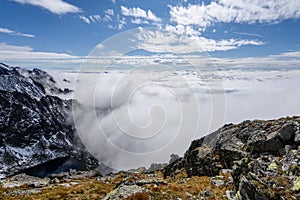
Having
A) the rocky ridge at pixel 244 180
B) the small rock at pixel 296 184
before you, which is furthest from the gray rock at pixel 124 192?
the small rock at pixel 296 184

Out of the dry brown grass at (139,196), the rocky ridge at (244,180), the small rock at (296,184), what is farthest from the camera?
the dry brown grass at (139,196)

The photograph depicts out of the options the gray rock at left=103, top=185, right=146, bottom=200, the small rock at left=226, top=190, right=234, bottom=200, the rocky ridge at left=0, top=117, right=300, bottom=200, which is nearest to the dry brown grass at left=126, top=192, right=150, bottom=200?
the rocky ridge at left=0, top=117, right=300, bottom=200

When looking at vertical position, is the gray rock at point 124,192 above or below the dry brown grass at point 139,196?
below

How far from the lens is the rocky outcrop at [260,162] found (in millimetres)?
14311

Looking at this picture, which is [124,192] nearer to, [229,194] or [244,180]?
[229,194]

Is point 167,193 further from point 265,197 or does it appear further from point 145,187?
point 265,197

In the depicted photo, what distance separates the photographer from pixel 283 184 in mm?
14133

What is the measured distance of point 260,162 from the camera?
17.4 m

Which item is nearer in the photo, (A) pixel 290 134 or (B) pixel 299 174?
(B) pixel 299 174

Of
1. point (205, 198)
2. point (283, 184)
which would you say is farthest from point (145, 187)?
point (283, 184)

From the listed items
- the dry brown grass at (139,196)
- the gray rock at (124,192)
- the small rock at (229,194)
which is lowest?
the small rock at (229,194)

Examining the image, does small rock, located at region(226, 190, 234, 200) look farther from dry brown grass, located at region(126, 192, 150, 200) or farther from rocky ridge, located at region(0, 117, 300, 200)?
dry brown grass, located at region(126, 192, 150, 200)

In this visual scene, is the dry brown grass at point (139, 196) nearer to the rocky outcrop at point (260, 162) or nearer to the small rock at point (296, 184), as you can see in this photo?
the rocky outcrop at point (260, 162)

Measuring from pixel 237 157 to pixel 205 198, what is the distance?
13297 millimetres
